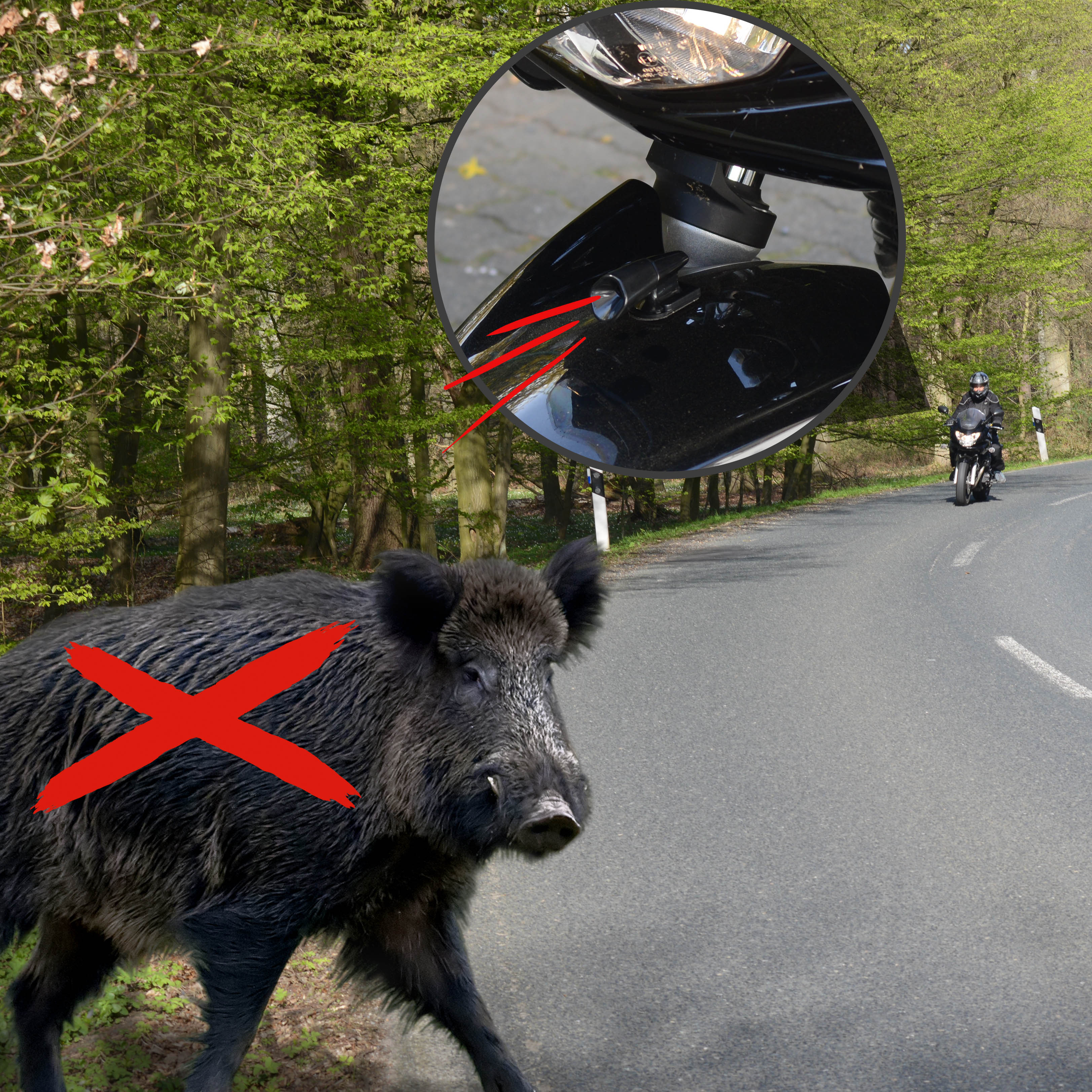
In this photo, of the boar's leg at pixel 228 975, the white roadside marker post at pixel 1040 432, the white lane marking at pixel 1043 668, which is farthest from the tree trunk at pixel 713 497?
the boar's leg at pixel 228 975

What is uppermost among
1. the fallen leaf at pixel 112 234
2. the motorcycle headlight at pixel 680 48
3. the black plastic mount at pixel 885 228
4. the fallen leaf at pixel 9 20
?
the fallen leaf at pixel 9 20

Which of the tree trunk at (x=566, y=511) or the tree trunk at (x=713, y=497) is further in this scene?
the tree trunk at (x=713, y=497)

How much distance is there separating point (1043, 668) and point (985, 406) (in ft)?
41.6

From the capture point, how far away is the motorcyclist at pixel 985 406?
2091cm

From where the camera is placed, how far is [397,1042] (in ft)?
13.2

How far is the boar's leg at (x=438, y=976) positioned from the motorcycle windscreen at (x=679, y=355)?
198cm

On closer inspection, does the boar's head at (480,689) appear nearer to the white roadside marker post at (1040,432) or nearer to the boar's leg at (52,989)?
the boar's leg at (52,989)

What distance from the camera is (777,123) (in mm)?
1774

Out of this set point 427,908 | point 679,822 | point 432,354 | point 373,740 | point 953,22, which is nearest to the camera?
point 373,740

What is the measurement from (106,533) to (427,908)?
6.22 metres

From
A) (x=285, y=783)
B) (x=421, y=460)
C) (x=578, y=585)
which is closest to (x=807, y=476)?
(x=421, y=460)

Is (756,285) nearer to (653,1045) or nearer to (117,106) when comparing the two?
(653,1045)

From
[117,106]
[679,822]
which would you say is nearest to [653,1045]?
[679,822]

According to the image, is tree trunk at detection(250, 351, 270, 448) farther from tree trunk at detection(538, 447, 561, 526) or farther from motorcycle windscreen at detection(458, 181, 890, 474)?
motorcycle windscreen at detection(458, 181, 890, 474)
